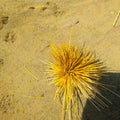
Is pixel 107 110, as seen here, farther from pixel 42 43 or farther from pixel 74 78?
pixel 42 43

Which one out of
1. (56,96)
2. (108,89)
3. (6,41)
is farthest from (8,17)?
(108,89)

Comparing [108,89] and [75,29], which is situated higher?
[75,29]

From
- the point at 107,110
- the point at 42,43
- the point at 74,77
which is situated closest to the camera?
the point at 74,77

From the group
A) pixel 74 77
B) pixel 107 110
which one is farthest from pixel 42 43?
pixel 107 110

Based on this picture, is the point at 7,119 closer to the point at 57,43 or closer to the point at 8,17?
the point at 57,43

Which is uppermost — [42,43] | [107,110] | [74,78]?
[42,43]

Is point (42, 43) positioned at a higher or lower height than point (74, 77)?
higher

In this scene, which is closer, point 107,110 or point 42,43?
point 107,110
